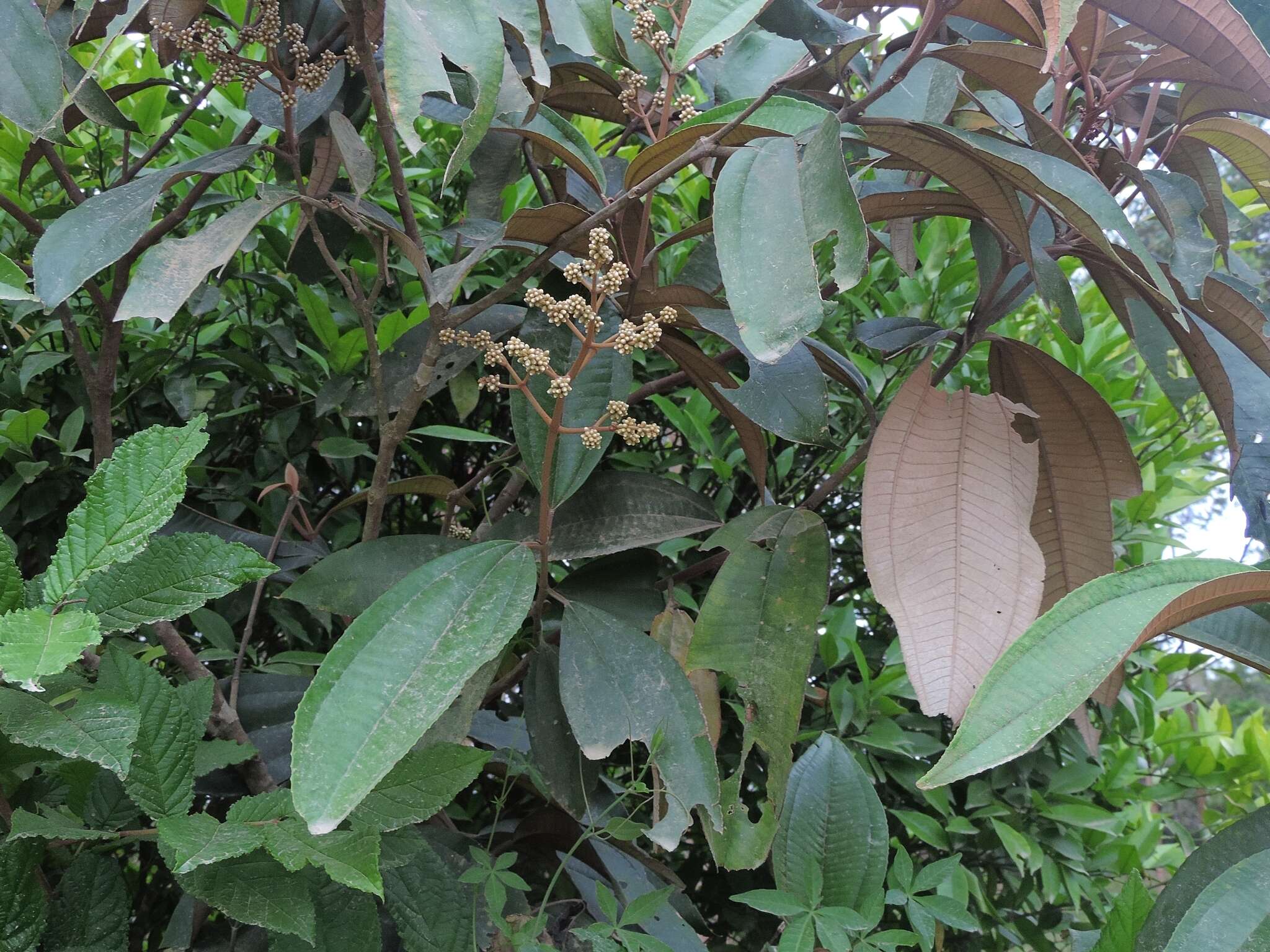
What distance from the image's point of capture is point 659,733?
24.9 inches

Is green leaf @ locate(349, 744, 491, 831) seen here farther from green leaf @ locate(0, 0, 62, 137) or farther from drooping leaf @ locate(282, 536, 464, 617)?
green leaf @ locate(0, 0, 62, 137)

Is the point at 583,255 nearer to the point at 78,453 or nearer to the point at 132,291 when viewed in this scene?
the point at 132,291

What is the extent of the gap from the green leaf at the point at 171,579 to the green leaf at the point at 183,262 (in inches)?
6.0

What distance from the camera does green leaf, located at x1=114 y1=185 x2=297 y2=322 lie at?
547 millimetres

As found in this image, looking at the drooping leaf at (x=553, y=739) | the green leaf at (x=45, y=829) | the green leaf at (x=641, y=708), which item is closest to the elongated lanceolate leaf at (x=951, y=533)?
the green leaf at (x=641, y=708)

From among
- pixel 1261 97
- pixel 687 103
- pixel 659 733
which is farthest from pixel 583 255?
pixel 1261 97

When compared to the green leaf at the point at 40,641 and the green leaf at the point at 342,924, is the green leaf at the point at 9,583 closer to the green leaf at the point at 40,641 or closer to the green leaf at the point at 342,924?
the green leaf at the point at 40,641

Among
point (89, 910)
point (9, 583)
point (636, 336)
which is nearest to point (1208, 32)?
point (636, 336)

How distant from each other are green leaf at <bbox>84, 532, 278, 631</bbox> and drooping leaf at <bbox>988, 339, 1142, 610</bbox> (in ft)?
1.89

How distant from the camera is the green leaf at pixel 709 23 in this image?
0.49 meters

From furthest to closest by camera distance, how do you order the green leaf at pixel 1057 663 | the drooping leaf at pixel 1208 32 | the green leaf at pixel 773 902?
the green leaf at pixel 773 902
the drooping leaf at pixel 1208 32
the green leaf at pixel 1057 663

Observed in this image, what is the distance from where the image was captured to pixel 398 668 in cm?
53

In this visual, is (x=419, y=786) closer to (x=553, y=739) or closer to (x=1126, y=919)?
(x=553, y=739)

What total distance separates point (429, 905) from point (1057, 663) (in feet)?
1.60
